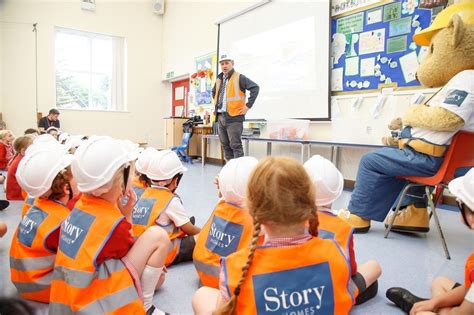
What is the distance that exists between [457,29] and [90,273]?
215cm

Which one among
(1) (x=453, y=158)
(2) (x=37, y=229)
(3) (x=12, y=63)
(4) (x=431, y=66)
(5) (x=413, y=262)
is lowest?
(5) (x=413, y=262)

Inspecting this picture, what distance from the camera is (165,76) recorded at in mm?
8523

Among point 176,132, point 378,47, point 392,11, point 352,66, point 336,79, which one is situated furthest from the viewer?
point 176,132

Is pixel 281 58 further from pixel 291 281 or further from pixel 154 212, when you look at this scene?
pixel 291 281

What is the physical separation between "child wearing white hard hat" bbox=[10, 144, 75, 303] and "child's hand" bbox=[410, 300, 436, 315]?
4.15 feet

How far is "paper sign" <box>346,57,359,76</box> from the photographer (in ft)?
13.0

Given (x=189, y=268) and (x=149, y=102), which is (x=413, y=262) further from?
(x=149, y=102)

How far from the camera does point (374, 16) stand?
3.75 m

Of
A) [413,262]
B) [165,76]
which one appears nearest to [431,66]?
[413,262]

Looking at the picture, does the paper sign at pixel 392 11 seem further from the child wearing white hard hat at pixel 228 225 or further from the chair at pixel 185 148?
the chair at pixel 185 148

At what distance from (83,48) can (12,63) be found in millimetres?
1542

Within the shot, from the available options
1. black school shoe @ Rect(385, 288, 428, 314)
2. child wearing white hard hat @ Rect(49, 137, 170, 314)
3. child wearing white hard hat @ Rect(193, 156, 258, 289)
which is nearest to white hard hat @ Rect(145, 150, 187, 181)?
child wearing white hard hat @ Rect(193, 156, 258, 289)

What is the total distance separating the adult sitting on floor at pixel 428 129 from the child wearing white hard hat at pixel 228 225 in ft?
3.81

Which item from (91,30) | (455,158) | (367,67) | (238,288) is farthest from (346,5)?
(91,30)
